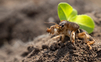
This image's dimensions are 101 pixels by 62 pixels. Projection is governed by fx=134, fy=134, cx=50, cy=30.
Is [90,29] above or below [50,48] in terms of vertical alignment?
above

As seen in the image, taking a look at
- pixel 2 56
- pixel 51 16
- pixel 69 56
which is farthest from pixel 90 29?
pixel 51 16

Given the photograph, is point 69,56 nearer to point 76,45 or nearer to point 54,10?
point 76,45

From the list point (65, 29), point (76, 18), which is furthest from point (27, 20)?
point (65, 29)

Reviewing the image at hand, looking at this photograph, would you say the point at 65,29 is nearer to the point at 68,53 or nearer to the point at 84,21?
the point at 68,53

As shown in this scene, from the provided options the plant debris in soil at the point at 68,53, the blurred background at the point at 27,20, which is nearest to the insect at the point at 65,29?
the plant debris in soil at the point at 68,53

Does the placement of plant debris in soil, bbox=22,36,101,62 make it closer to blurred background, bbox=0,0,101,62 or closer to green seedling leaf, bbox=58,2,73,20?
green seedling leaf, bbox=58,2,73,20

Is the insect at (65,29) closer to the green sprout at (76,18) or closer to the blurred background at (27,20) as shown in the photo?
the green sprout at (76,18)

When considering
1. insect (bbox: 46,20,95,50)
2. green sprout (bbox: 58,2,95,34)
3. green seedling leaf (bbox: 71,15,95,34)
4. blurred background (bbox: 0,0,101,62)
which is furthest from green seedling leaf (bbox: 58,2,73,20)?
blurred background (bbox: 0,0,101,62)

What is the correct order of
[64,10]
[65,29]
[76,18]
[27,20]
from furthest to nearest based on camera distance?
1. [27,20]
2. [76,18]
3. [64,10]
4. [65,29]

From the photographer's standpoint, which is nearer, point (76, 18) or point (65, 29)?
point (65, 29)
